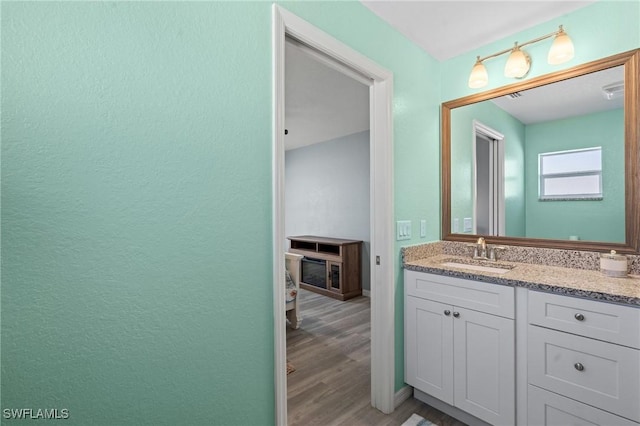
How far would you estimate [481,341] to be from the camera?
1.60m

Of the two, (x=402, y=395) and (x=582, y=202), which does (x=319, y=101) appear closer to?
(x=582, y=202)

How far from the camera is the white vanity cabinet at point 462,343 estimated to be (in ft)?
4.99

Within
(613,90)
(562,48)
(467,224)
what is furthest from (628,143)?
(467,224)

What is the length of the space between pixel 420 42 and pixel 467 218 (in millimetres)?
1292

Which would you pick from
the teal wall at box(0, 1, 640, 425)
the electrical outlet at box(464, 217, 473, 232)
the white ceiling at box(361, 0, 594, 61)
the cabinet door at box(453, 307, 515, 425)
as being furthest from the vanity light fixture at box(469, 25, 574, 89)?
the cabinet door at box(453, 307, 515, 425)

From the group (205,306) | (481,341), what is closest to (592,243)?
(481,341)

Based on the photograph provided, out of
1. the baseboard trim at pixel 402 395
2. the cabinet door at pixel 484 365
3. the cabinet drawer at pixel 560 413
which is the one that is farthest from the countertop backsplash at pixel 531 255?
the baseboard trim at pixel 402 395

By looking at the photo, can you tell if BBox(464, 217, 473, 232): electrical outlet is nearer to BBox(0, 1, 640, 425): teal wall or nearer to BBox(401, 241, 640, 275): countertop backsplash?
BBox(401, 241, 640, 275): countertop backsplash

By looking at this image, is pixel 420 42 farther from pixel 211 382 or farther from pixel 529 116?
pixel 211 382

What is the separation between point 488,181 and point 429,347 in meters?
1.24

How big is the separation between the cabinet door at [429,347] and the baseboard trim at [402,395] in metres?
0.07

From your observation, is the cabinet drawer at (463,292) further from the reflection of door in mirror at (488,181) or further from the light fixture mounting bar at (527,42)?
the light fixture mounting bar at (527,42)

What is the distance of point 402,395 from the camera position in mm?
1931

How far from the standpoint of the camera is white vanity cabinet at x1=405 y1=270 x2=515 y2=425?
59.9 inches
